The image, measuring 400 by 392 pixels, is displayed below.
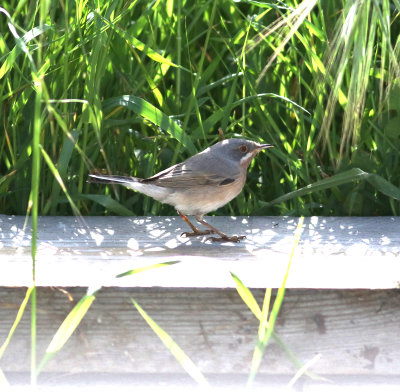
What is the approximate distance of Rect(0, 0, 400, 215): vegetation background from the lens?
294 centimetres

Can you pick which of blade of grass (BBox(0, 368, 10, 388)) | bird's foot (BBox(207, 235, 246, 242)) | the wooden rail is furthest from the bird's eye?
blade of grass (BBox(0, 368, 10, 388))

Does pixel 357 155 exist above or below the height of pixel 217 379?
above

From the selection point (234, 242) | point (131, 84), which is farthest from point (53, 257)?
point (131, 84)

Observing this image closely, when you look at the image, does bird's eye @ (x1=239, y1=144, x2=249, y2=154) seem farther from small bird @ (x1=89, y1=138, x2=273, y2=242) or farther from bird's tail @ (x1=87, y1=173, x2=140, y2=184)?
bird's tail @ (x1=87, y1=173, x2=140, y2=184)

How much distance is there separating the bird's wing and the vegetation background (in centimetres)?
8

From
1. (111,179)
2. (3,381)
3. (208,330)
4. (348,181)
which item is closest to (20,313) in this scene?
(3,381)

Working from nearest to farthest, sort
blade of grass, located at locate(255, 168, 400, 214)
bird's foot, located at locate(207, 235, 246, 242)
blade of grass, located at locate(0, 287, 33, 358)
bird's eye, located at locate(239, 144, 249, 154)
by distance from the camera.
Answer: blade of grass, located at locate(0, 287, 33, 358) → bird's foot, located at locate(207, 235, 246, 242) → blade of grass, located at locate(255, 168, 400, 214) → bird's eye, located at locate(239, 144, 249, 154)

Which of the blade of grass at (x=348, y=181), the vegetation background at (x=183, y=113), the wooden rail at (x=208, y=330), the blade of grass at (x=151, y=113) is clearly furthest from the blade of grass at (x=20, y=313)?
the blade of grass at (x=348, y=181)

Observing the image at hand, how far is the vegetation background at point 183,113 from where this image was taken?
116 inches

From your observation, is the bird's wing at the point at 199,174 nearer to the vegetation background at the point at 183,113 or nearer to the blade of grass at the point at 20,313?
the vegetation background at the point at 183,113

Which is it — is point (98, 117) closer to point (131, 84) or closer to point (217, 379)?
point (131, 84)

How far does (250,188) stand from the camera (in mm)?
3482

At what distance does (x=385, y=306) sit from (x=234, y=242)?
30.0 inches

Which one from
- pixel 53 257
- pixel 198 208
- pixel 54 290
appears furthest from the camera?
pixel 198 208
